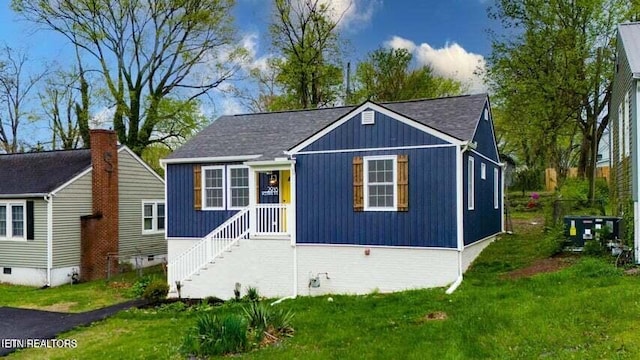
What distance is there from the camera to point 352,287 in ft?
43.7

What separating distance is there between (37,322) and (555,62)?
2426cm

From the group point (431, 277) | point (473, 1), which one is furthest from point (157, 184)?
point (473, 1)

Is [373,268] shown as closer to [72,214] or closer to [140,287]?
[140,287]

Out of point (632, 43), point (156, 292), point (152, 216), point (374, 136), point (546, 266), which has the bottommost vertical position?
point (156, 292)

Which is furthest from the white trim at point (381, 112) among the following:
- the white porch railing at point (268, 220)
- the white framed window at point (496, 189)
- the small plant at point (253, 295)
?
the white framed window at point (496, 189)

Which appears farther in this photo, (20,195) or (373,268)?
(20,195)

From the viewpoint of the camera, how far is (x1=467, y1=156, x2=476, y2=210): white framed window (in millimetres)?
13766

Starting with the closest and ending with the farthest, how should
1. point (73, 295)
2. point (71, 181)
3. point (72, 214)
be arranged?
1. point (73, 295)
2. point (71, 181)
3. point (72, 214)

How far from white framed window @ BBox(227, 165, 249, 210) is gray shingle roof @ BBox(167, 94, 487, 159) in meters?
0.52

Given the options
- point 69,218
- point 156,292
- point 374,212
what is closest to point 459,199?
point 374,212

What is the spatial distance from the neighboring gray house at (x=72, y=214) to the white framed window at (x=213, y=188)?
217 inches

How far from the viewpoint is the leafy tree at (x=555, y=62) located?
24125 millimetres

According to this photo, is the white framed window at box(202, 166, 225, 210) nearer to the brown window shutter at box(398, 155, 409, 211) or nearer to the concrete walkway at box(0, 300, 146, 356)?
the concrete walkway at box(0, 300, 146, 356)

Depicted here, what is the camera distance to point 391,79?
37.3 metres
